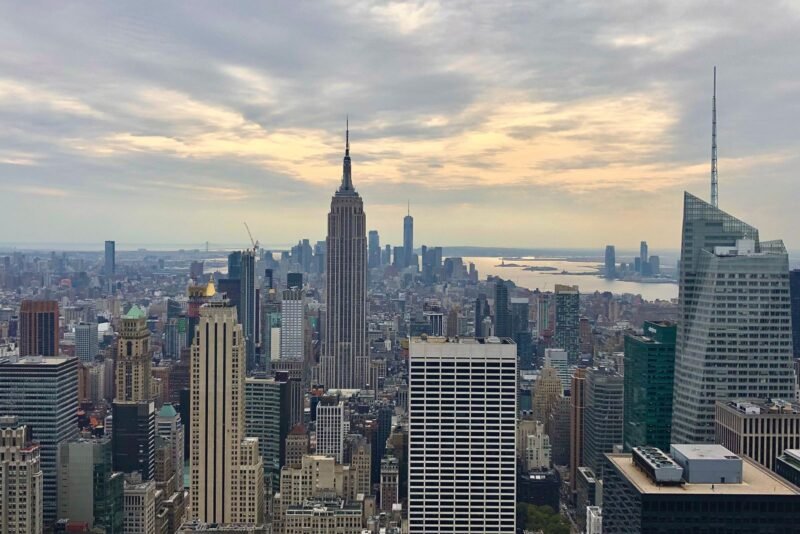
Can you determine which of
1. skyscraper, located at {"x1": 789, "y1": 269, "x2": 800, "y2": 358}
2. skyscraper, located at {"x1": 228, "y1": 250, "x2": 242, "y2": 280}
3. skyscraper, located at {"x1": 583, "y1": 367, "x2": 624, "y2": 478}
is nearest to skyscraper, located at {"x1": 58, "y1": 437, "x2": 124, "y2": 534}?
skyscraper, located at {"x1": 228, "y1": 250, "x2": 242, "y2": 280}

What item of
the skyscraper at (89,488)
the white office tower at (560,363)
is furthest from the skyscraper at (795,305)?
the skyscraper at (89,488)

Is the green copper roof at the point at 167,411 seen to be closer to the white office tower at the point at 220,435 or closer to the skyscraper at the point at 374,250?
the white office tower at the point at 220,435

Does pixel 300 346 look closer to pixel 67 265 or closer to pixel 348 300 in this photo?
pixel 348 300

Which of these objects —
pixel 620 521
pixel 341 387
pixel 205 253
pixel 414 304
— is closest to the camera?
pixel 620 521

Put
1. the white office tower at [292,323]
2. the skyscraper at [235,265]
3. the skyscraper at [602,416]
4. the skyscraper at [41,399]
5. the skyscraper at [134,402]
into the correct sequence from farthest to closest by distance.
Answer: the white office tower at [292,323] < the skyscraper at [235,265] < the skyscraper at [134,402] < the skyscraper at [602,416] < the skyscraper at [41,399]

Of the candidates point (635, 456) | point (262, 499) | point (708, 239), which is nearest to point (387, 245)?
point (262, 499)

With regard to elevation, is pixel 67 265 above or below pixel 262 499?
above

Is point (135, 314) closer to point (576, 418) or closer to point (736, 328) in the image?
point (576, 418)
